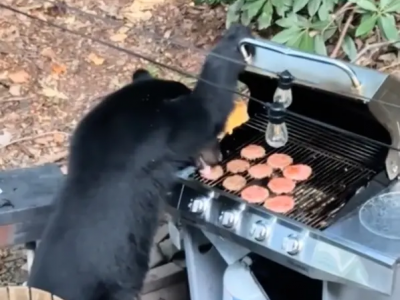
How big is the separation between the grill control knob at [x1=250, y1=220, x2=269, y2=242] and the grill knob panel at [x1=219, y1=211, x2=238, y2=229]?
59 mm

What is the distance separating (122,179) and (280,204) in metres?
0.40

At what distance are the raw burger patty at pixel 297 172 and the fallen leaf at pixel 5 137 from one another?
1.67m

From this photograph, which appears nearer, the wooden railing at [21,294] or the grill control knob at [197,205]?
the wooden railing at [21,294]

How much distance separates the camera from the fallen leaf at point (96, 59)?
4.02 m

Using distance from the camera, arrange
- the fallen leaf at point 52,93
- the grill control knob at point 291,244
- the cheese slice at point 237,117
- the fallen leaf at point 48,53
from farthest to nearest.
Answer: the fallen leaf at point 48,53 < the fallen leaf at point 52,93 < the cheese slice at point 237,117 < the grill control knob at point 291,244

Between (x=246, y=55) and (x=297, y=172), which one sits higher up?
(x=246, y=55)

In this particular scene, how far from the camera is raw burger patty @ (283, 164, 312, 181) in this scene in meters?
2.22

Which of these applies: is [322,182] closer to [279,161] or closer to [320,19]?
[279,161]

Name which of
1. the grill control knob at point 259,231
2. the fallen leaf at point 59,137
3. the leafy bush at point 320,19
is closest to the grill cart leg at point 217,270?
the grill control knob at point 259,231

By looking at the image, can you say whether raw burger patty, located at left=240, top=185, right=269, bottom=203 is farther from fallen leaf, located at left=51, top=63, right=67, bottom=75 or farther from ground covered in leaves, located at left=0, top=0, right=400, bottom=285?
fallen leaf, located at left=51, top=63, right=67, bottom=75

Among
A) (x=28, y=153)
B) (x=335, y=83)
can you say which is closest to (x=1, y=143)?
(x=28, y=153)

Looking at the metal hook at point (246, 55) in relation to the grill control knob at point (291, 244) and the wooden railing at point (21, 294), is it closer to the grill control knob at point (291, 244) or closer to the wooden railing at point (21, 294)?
the grill control knob at point (291, 244)

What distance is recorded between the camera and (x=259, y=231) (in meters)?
2.07

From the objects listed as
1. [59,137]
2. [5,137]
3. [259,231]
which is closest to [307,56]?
[259,231]
